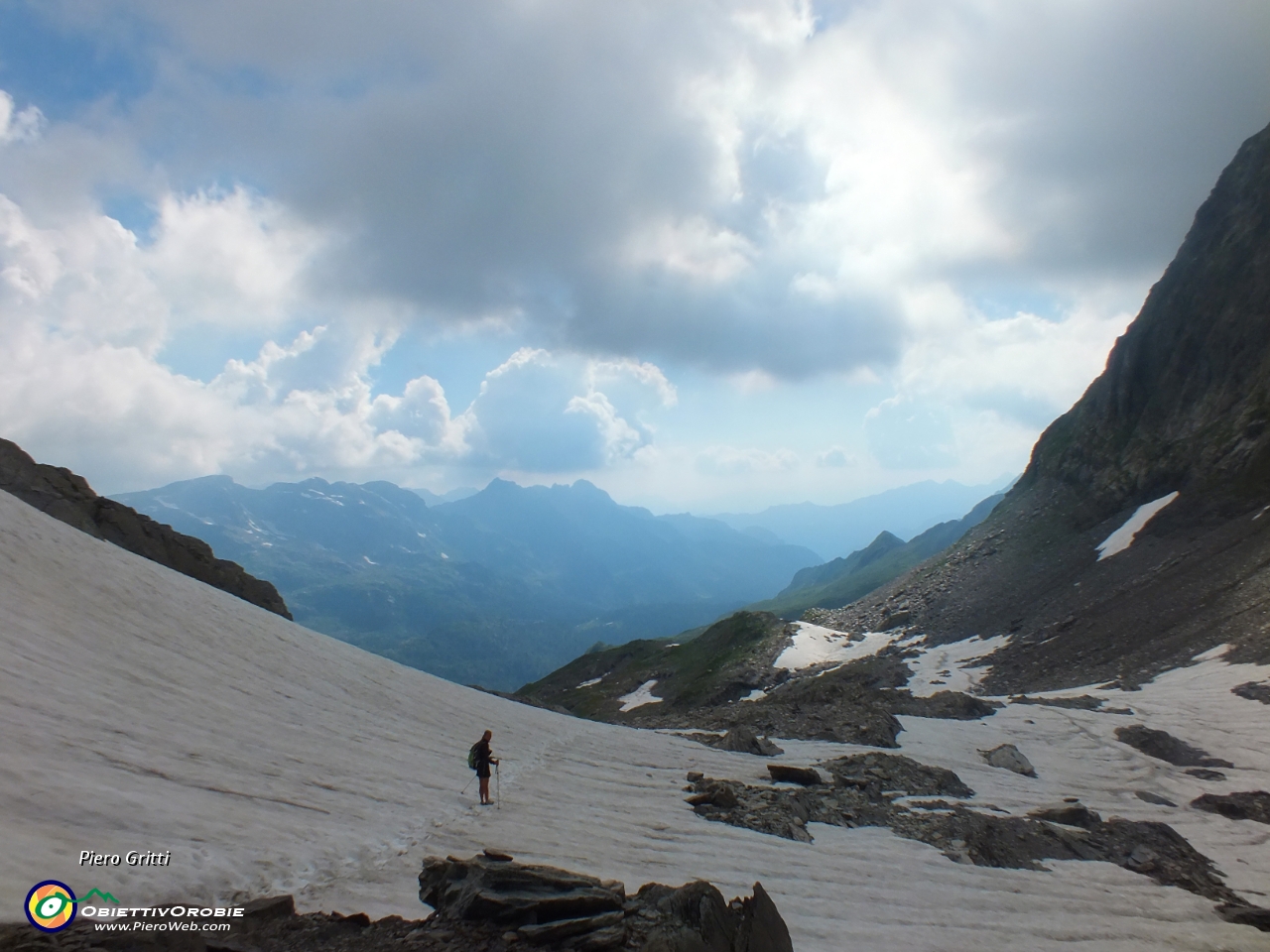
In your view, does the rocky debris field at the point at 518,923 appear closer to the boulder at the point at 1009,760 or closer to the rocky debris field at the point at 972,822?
the rocky debris field at the point at 972,822

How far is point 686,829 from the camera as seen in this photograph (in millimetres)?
18875

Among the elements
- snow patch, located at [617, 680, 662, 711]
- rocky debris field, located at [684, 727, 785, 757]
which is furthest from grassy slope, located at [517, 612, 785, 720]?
rocky debris field, located at [684, 727, 785, 757]

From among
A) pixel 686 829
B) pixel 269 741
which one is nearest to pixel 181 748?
pixel 269 741

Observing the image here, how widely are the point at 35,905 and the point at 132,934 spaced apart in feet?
4.04

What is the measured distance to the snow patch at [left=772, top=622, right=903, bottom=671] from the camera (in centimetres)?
7975

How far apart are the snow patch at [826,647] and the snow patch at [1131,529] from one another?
2593 cm

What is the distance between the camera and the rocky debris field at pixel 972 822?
18781mm

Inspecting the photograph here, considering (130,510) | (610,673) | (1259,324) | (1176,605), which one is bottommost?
(610,673)

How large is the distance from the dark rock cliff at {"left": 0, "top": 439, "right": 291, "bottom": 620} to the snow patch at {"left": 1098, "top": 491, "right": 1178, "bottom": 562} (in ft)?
290

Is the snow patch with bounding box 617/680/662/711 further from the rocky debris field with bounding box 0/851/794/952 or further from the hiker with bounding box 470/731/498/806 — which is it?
the rocky debris field with bounding box 0/851/794/952

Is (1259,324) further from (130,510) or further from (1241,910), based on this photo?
(130,510)

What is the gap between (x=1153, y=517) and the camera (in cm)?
7725

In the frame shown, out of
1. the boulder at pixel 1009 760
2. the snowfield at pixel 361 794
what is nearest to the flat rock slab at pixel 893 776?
the snowfield at pixel 361 794

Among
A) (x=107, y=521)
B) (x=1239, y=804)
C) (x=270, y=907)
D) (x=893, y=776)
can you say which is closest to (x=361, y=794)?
(x=270, y=907)
